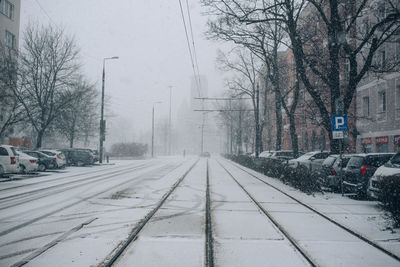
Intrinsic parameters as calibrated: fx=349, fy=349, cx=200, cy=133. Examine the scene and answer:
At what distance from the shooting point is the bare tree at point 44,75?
27578 millimetres

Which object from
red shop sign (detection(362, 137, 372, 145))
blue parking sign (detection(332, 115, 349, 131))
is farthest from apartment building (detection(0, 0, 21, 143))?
red shop sign (detection(362, 137, 372, 145))

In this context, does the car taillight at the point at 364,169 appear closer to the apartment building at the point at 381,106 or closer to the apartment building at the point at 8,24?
the apartment building at the point at 381,106

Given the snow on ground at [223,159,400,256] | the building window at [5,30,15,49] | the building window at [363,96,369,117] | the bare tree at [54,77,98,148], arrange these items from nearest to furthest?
the snow on ground at [223,159,400,256] < the building window at [363,96,369,117] < the bare tree at [54,77,98,148] < the building window at [5,30,15,49]

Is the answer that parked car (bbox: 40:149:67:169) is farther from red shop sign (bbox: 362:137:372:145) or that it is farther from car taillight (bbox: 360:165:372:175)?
red shop sign (bbox: 362:137:372:145)

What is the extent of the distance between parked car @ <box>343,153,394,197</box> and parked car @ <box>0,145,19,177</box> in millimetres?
15103

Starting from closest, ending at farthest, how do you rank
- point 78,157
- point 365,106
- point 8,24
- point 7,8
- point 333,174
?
point 333,174
point 365,106
point 78,157
point 8,24
point 7,8

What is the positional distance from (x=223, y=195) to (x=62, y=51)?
22981 millimetres

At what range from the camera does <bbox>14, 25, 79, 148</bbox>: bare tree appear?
27.6 meters

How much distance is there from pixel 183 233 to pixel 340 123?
8.32 meters

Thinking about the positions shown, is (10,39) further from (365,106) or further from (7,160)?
(365,106)

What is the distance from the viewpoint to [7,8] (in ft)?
127

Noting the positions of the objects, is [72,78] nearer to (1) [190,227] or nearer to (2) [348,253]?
(1) [190,227]

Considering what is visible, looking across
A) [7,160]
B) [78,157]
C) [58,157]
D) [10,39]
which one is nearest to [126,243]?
[7,160]

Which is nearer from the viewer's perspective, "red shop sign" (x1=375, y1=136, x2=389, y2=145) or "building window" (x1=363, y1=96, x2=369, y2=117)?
"red shop sign" (x1=375, y1=136, x2=389, y2=145)
